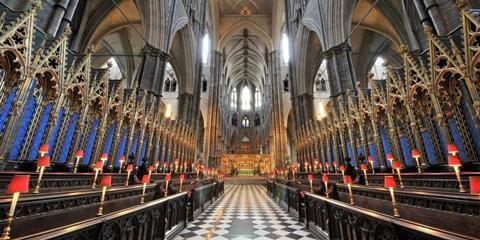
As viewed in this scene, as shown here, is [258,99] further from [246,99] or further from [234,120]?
[234,120]

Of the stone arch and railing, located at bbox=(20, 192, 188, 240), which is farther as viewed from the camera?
the stone arch

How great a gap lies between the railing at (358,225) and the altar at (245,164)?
24.0 meters

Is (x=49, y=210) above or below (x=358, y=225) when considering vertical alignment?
above

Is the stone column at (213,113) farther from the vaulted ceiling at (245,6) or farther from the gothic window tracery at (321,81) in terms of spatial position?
the gothic window tracery at (321,81)

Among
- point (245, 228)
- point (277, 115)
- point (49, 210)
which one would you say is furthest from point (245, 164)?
point (49, 210)

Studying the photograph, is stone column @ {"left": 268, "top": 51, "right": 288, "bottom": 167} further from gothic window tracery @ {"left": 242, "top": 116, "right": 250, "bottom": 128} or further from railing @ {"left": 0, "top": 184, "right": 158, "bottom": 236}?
railing @ {"left": 0, "top": 184, "right": 158, "bottom": 236}

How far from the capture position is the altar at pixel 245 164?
2886 centimetres

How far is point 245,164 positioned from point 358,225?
2680 centimetres

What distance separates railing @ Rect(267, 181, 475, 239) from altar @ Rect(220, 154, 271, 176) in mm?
24046

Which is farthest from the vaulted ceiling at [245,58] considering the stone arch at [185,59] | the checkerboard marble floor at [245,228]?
the checkerboard marble floor at [245,228]

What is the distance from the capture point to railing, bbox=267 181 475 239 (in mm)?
1647

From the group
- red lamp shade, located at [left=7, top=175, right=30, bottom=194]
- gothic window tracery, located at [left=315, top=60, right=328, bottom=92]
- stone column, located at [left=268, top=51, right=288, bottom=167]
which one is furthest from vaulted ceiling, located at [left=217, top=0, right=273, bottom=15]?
red lamp shade, located at [left=7, top=175, right=30, bottom=194]

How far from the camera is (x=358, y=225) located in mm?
2732

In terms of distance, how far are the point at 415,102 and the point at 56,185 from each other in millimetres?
9763
